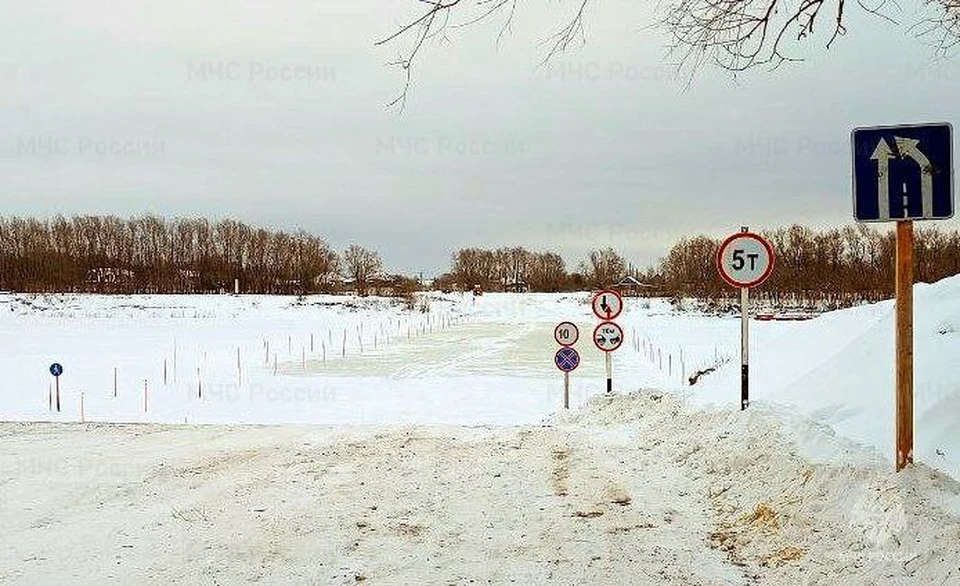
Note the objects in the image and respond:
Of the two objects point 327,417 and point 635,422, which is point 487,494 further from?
point 327,417

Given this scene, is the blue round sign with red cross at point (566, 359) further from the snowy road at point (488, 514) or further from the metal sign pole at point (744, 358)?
the metal sign pole at point (744, 358)

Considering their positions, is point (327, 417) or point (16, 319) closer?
point (327, 417)

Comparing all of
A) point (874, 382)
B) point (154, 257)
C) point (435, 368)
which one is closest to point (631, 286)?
point (154, 257)

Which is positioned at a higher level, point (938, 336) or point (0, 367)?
point (938, 336)

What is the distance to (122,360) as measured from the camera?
99.3 ft

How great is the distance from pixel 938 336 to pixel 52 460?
387 inches

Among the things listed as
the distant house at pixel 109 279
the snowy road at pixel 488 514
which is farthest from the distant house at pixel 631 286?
the snowy road at pixel 488 514

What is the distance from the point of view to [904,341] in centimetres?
539

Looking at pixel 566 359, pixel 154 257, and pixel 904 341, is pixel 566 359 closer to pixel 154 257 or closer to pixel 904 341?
pixel 904 341

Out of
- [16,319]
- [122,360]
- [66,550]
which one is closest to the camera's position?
[66,550]

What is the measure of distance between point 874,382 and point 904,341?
2.14m

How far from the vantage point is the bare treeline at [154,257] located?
83.9 metres

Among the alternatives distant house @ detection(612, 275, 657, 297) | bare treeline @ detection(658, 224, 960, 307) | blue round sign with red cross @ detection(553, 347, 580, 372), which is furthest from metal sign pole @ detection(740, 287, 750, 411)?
distant house @ detection(612, 275, 657, 297)

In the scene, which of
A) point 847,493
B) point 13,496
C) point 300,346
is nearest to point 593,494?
point 847,493
